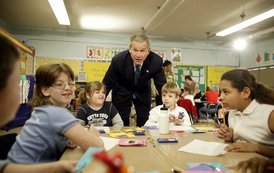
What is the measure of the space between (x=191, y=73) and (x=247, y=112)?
598 cm

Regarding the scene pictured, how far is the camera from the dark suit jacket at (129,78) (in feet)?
8.31

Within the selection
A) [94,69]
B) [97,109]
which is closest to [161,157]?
[97,109]

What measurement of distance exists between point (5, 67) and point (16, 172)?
0.40 m

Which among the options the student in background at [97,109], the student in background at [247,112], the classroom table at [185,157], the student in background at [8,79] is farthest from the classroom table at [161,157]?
the student in background at [97,109]

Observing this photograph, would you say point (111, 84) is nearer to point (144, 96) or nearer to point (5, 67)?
point (144, 96)

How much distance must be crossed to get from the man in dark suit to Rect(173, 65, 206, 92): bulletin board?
14.9 ft

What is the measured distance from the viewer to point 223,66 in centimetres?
741

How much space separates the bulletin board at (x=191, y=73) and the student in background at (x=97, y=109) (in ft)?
16.2

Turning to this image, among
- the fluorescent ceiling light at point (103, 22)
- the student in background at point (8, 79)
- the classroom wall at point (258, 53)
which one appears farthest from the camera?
the classroom wall at point (258, 53)

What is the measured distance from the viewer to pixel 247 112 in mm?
1365

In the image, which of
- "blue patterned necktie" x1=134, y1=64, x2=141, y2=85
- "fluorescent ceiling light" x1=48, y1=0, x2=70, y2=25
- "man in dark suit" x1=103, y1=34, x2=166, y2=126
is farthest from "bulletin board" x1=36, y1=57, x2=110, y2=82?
"blue patterned necktie" x1=134, y1=64, x2=141, y2=85

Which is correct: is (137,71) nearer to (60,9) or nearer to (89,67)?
(60,9)

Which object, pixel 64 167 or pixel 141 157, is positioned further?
pixel 141 157

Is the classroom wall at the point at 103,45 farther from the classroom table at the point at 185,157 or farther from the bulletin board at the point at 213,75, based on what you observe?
the classroom table at the point at 185,157
